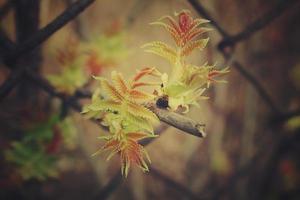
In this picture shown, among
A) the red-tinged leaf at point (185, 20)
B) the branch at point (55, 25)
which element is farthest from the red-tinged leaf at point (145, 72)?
the branch at point (55, 25)

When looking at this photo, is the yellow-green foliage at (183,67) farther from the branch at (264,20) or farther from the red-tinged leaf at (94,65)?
the red-tinged leaf at (94,65)

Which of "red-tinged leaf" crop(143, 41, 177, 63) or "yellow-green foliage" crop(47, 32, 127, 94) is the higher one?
"yellow-green foliage" crop(47, 32, 127, 94)

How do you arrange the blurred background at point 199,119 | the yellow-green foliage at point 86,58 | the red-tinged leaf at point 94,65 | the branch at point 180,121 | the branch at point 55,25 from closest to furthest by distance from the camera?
1. the branch at point 180,121
2. the branch at point 55,25
3. the yellow-green foliage at point 86,58
4. the red-tinged leaf at point 94,65
5. the blurred background at point 199,119

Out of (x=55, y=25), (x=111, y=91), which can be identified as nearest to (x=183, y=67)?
(x=111, y=91)

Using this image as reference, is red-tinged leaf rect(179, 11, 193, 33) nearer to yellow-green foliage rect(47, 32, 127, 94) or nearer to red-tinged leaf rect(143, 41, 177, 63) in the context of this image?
red-tinged leaf rect(143, 41, 177, 63)

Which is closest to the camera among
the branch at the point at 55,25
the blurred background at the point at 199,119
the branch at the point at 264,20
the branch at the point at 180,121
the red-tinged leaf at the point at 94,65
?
the branch at the point at 180,121

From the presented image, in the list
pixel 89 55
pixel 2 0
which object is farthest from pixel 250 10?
pixel 2 0

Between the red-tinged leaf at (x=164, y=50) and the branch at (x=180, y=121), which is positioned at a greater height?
the red-tinged leaf at (x=164, y=50)

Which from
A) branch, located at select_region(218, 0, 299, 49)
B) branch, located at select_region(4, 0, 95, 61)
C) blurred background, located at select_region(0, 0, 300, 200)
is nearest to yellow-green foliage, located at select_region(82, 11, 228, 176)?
branch, located at select_region(4, 0, 95, 61)

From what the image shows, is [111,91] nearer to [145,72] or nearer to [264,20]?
[145,72]
